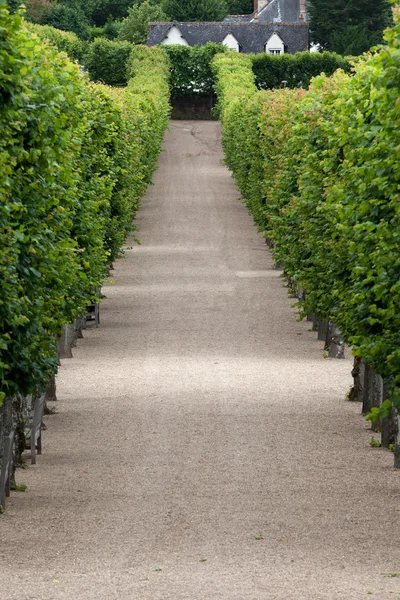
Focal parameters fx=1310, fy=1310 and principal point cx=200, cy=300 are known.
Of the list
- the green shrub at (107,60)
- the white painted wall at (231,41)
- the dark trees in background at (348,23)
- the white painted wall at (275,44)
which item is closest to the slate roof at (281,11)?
the dark trees in background at (348,23)

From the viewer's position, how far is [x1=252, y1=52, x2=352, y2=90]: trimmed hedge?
291ft

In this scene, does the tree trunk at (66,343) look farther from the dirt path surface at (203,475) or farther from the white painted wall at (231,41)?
the white painted wall at (231,41)

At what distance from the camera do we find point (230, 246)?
143 feet

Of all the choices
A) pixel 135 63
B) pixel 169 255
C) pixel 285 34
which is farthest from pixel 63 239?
pixel 285 34

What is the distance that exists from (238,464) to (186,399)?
4481mm

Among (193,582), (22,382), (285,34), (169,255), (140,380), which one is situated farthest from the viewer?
(285,34)

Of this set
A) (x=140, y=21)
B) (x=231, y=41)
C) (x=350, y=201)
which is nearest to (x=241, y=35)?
(x=231, y=41)

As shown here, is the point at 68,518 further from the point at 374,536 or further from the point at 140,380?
the point at 140,380

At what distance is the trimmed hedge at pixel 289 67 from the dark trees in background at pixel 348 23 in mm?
5825

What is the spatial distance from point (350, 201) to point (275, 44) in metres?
88.5

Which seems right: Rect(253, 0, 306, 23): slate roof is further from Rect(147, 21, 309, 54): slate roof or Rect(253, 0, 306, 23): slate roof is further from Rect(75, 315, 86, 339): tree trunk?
Rect(75, 315, 86, 339): tree trunk

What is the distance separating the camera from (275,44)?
101000mm

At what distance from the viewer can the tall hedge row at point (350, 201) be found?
12.1m

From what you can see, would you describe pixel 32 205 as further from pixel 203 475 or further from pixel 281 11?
pixel 281 11
